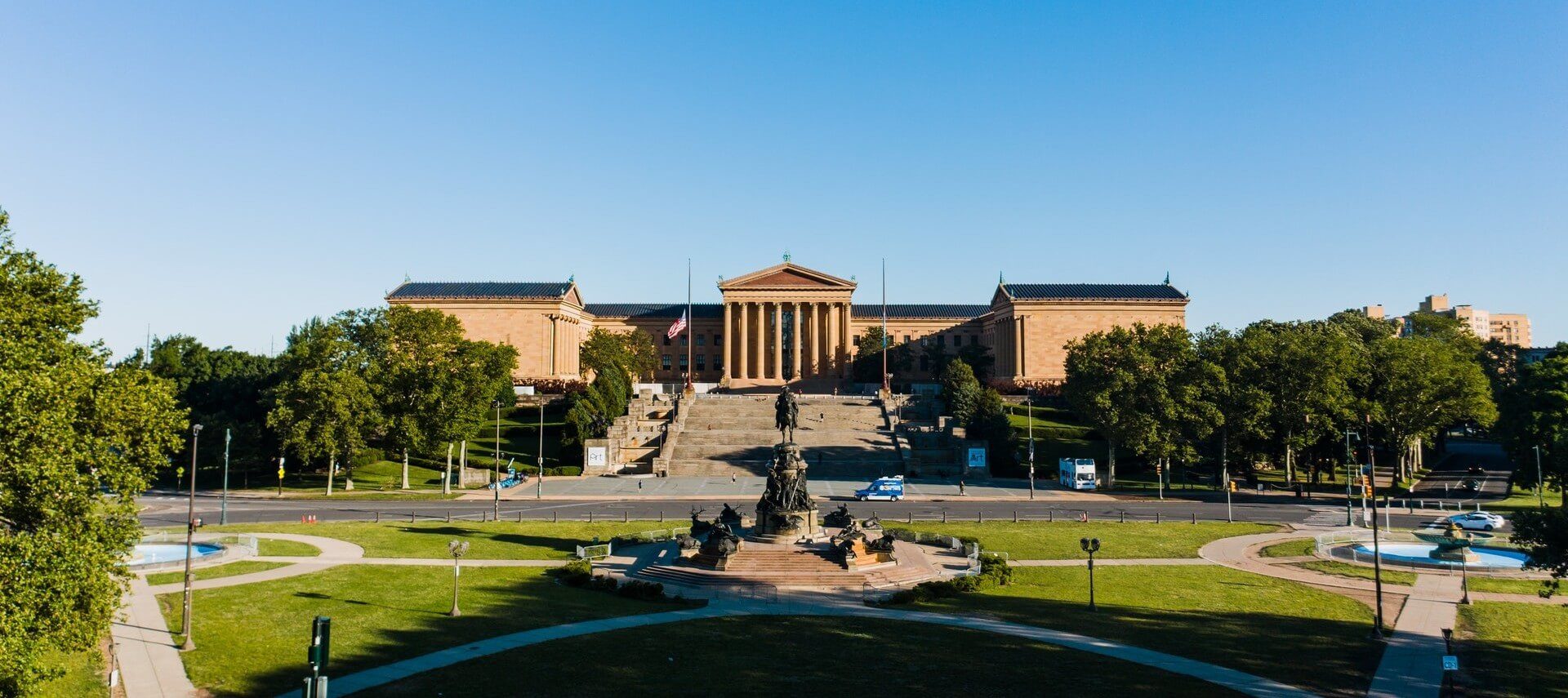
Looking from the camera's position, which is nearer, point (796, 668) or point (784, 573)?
point (796, 668)

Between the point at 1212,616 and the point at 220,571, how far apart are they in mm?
40128

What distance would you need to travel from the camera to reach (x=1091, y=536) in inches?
2028

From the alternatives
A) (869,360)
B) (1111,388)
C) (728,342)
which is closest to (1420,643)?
(1111,388)

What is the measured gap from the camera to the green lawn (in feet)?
144

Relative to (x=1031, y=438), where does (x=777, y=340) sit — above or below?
above

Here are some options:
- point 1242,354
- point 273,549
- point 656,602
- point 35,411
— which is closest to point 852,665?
point 656,602

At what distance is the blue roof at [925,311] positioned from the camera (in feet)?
545

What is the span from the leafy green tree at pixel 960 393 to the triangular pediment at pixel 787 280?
38.6 meters

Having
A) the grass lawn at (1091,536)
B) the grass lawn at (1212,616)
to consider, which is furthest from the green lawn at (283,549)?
the grass lawn at (1091,536)

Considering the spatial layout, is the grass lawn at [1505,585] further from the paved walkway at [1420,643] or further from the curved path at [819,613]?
the curved path at [819,613]

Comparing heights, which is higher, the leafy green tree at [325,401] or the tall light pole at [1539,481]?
the leafy green tree at [325,401]

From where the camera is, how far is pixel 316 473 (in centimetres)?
8638

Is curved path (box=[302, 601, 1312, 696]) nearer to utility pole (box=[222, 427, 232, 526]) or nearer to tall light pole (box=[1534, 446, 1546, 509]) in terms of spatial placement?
utility pole (box=[222, 427, 232, 526])

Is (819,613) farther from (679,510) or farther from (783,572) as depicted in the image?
(679,510)
